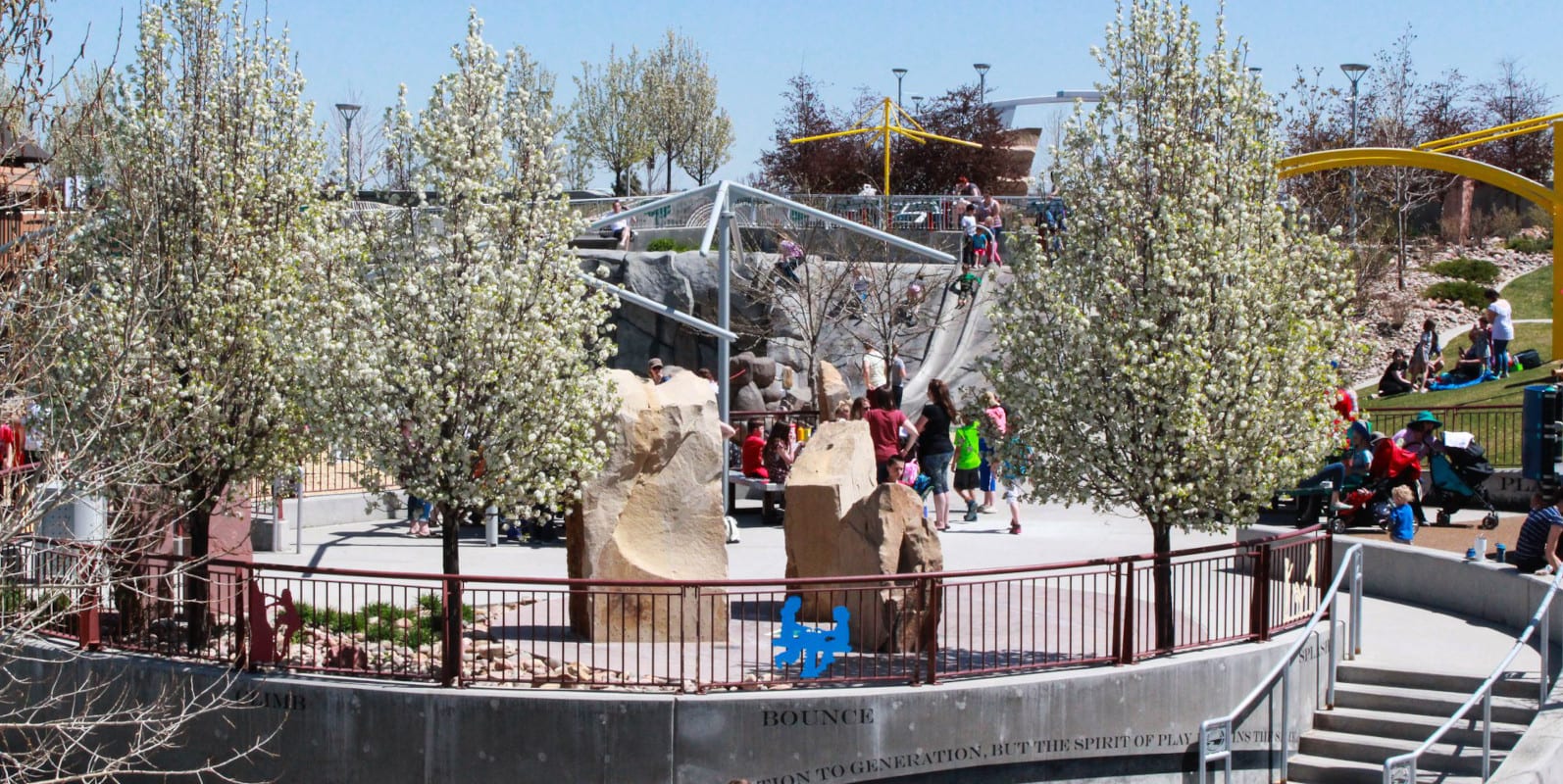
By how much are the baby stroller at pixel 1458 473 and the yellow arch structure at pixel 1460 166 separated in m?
3.77

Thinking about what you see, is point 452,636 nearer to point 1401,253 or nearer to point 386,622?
point 386,622

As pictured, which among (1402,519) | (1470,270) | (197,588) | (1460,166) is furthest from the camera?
(1470,270)

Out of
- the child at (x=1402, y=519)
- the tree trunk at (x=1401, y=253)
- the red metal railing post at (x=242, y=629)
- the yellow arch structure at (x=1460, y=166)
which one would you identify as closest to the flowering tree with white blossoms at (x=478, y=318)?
the red metal railing post at (x=242, y=629)

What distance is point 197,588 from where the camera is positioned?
556 inches

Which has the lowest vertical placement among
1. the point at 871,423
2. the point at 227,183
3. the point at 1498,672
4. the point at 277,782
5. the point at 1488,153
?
the point at 277,782

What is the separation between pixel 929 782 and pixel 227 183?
7.12 m

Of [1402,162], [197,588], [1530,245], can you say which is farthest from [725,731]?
[1530,245]

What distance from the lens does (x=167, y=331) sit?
44.0 ft

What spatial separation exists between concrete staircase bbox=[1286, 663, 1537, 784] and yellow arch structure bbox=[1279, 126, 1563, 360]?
323 inches

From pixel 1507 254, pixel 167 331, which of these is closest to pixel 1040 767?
pixel 167 331

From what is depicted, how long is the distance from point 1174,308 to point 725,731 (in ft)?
15.2

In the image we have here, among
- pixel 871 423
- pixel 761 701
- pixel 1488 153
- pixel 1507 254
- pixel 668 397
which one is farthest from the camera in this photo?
pixel 1488 153

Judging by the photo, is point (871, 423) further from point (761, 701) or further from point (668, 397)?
point (761, 701)

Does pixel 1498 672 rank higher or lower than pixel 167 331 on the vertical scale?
lower
